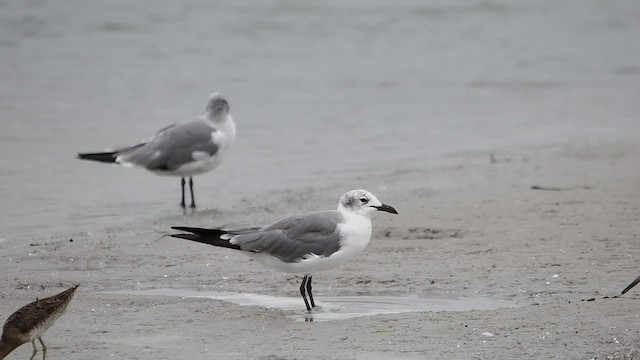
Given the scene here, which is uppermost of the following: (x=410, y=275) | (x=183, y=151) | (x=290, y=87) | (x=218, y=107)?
(x=218, y=107)

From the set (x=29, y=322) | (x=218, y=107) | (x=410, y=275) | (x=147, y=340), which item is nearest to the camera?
(x=29, y=322)

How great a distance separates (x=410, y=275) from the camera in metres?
8.07

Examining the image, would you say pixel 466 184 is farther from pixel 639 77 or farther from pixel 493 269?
pixel 639 77

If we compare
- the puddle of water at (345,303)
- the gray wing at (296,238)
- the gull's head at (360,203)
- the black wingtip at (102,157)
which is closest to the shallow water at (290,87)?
the black wingtip at (102,157)

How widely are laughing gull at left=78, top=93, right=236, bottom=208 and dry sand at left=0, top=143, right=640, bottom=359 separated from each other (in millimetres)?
741

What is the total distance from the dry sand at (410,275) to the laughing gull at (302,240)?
13.2 inches

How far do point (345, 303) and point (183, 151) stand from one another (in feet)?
13.6

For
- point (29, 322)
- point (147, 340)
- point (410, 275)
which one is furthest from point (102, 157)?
point (29, 322)

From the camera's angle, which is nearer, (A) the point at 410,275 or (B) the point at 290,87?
(A) the point at 410,275

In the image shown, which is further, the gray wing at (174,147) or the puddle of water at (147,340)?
the gray wing at (174,147)

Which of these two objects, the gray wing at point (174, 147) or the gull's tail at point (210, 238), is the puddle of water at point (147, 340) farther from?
Answer: the gray wing at point (174, 147)

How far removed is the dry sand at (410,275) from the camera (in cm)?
637

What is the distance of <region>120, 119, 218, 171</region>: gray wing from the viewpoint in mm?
11266

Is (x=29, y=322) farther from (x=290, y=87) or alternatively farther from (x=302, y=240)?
(x=290, y=87)
